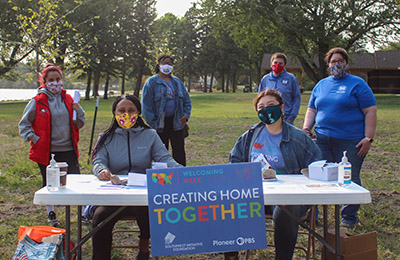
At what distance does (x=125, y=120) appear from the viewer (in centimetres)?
365

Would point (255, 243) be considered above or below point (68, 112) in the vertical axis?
below

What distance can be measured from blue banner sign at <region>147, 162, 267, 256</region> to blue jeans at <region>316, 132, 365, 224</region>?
215cm

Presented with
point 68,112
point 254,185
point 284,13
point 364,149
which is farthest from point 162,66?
point 284,13

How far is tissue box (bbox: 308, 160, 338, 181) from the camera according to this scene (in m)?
3.14

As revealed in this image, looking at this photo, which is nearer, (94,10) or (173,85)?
(173,85)

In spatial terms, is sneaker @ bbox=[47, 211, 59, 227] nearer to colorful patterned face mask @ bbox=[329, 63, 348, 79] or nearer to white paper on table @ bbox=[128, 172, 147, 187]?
white paper on table @ bbox=[128, 172, 147, 187]

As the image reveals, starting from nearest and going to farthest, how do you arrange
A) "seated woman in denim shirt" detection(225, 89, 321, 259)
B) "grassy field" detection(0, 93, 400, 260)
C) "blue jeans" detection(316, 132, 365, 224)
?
"seated woman in denim shirt" detection(225, 89, 321, 259), "grassy field" detection(0, 93, 400, 260), "blue jeans" detection(316, 132, 365, 224)

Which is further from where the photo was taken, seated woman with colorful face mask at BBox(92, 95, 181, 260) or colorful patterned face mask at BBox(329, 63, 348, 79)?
colorful patterned face mask at BBox(329, 63, 348, 79)

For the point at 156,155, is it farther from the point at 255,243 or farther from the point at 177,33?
the point at 177,33

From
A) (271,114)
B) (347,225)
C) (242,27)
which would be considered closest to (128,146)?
(271,114)

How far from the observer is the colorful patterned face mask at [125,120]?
12.0 feet

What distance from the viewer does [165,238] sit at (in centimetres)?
260

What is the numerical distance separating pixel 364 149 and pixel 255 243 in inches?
89.6

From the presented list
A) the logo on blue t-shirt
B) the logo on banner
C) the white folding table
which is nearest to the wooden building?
the logo on blue t-shirt
